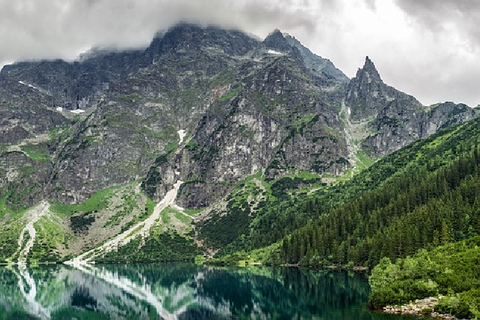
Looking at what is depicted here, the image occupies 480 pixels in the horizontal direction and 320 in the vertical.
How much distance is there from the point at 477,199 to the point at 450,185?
37676mm

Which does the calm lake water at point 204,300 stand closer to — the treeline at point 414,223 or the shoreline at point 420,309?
the shoreline at point 420,309

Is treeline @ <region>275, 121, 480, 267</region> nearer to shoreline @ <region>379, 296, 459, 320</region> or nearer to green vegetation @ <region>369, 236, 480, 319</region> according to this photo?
green vegetation @ <region>369, 236, 480, 319</region>

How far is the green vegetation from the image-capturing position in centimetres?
7044

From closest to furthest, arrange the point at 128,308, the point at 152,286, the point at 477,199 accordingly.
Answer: the point at 128,308 → the point at 477,199 → the point at 152,286

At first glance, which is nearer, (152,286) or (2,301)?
(2,301)

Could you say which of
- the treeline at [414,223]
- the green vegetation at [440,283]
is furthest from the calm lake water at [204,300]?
the treeline at [414,223]

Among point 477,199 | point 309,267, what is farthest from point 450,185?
point 309,267

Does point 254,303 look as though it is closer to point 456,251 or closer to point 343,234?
point 456,251

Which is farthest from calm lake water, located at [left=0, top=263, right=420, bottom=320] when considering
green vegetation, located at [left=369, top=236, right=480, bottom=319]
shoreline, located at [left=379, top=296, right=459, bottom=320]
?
green vegetation, located at [left=369, top=236, right=480, bottom=319]

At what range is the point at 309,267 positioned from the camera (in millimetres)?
193750

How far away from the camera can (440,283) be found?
273 ft

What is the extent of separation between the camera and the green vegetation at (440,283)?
70.4 metres

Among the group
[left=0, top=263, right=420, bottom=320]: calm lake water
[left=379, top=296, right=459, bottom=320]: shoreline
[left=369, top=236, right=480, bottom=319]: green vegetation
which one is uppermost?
[left=369, top=236, right=480, bottom=319]: green vegetation

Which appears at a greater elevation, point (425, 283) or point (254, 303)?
point (425, 283)
